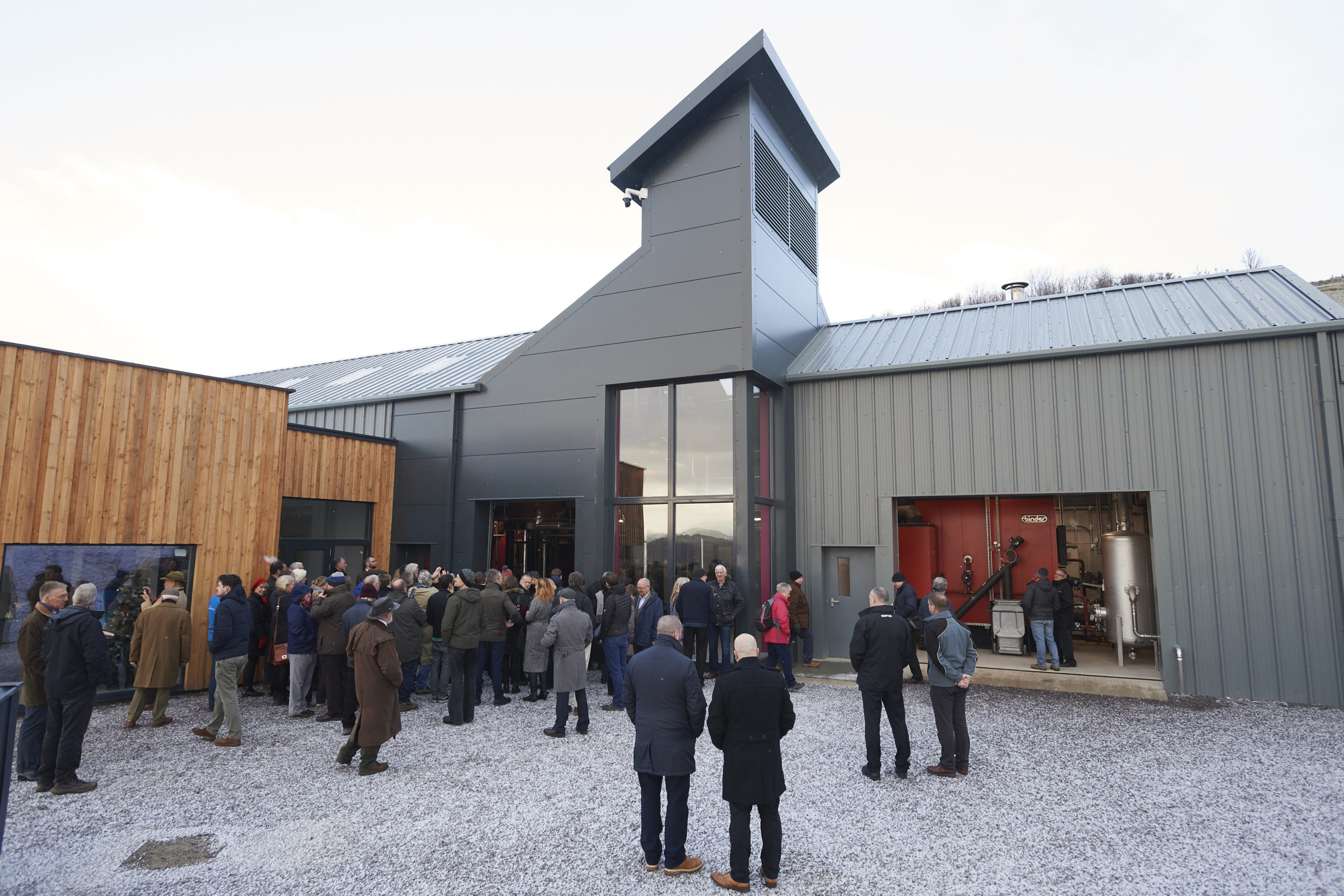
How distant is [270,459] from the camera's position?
10.8 m

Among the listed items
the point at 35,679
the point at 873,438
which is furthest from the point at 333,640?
the point at 873,438

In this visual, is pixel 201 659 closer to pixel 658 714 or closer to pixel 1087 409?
pixel 658 714

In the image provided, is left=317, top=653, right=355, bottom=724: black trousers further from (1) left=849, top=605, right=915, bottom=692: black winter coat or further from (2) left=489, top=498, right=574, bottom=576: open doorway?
(2) left=489, top=498, right=574, bottom=576: open doorway

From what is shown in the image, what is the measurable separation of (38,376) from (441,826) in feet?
24.8

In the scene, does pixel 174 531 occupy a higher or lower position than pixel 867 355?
lower

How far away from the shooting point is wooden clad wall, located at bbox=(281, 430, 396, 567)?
12805 mm

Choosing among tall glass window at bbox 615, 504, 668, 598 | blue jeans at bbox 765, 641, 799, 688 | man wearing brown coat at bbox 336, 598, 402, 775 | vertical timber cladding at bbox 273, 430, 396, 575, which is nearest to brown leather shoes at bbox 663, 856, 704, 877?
man wearing brown coat at bbox 336, 598, 402, 775

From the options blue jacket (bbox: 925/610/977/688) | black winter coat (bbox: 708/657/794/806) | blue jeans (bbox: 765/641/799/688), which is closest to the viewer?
black winter coat (bbox: 708/657/794/806)

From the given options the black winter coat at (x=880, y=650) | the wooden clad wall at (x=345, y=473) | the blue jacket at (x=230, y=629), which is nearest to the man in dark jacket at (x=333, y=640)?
the blue jacket at (x=230, y=629)

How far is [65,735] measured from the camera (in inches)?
234

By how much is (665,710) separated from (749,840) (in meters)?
0.91

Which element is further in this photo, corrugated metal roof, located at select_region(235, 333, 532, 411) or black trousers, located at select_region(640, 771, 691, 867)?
corrugated metal roof, located at select_region(235, 333, 532, 411)

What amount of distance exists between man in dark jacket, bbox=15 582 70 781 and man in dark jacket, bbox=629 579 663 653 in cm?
580

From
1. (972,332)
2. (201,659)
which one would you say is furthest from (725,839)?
(972,332)
